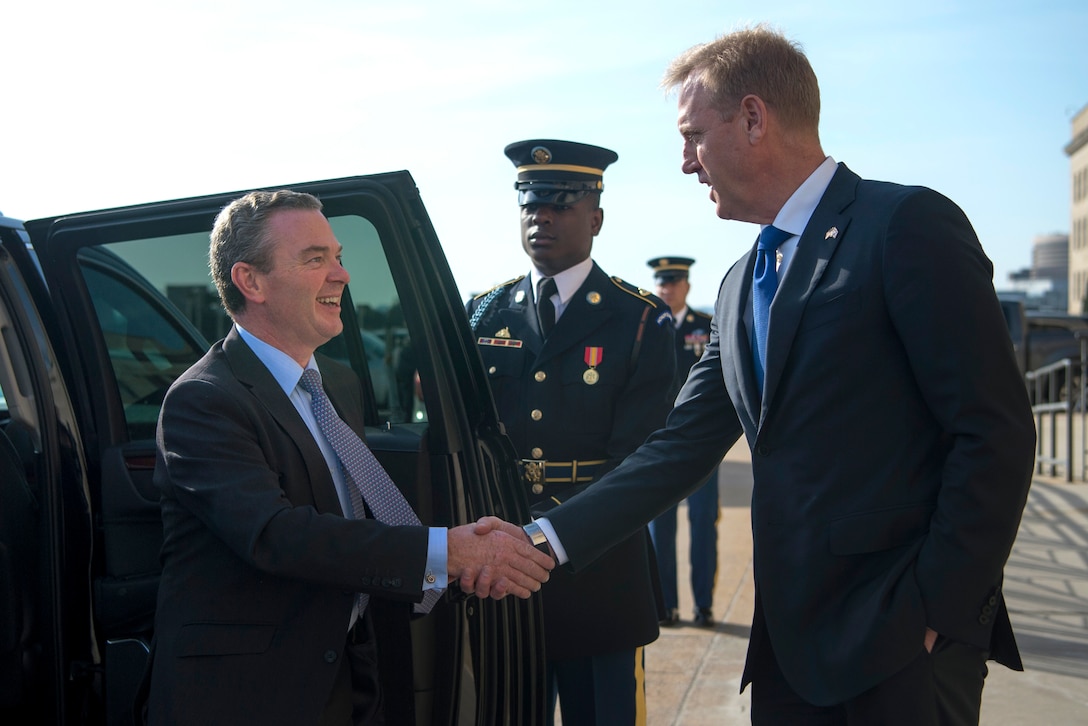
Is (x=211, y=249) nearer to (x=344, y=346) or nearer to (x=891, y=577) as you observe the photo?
(x=344, y=346)

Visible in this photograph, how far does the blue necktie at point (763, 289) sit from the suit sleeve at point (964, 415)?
331mm

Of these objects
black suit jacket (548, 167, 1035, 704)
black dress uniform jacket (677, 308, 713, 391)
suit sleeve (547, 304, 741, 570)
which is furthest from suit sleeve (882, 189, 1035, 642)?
black dress uniform jacket (677, 308, 713, 391)

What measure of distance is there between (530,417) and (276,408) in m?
1.20

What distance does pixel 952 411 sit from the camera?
1940mm

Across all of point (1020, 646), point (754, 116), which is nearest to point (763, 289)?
point (754, 116)

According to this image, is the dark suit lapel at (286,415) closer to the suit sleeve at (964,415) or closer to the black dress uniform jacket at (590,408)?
the black dress uniform jacket at (590,408)

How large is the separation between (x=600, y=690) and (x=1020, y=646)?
2.86m

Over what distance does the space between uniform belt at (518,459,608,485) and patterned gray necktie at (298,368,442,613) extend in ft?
2.98

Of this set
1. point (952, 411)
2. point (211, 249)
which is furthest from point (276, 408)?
point (952, 411)

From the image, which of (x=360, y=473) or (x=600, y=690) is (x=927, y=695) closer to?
(x=360, y=473)

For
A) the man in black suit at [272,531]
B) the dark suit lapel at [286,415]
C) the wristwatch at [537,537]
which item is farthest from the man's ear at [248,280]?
the wristwatch at [537,537]

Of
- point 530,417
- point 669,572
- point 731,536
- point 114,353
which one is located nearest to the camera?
point 114,353

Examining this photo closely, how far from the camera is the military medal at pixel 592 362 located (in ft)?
10.9

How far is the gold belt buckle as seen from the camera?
10.9 ft
